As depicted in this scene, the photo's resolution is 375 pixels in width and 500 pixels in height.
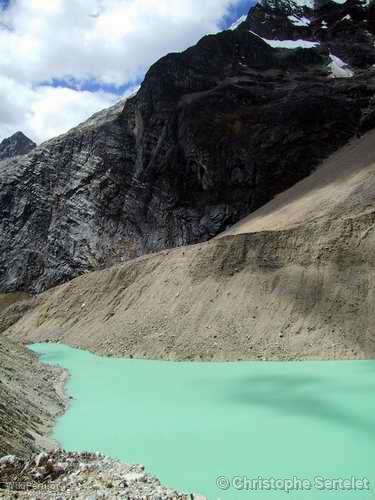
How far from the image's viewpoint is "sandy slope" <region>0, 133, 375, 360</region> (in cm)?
2572

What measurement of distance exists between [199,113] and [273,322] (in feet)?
142

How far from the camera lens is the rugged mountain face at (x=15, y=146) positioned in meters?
127

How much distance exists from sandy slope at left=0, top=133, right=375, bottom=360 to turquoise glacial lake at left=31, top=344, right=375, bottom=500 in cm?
292

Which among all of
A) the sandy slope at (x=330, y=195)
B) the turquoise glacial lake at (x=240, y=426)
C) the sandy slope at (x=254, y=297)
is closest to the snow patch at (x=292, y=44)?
the sandy slope at (x=330, y=195)

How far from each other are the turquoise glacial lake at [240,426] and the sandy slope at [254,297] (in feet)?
9.57

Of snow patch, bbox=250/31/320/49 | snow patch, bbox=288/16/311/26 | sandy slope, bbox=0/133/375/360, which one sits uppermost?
snow patch, bbox=288/16/311/26

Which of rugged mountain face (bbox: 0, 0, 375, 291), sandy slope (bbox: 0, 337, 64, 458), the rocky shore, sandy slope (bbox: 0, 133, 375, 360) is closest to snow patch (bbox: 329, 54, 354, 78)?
rugged mountain face (bbox: 0, 0, 375, 291)

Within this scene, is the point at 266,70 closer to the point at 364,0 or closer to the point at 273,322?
the point at 364,0

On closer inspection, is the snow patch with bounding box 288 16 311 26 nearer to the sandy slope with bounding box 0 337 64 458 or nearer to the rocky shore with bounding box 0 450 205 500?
the sandy slope with bounding box 0 337 64 458

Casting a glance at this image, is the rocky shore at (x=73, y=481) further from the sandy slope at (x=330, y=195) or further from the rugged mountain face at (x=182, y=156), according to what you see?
the rugged mountain face at (x=182, y=156)

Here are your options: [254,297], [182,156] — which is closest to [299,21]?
[182,156]

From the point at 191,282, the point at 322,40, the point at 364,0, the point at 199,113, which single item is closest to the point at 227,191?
the point at 199,113

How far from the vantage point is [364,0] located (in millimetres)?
87812

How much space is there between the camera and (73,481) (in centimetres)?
770
